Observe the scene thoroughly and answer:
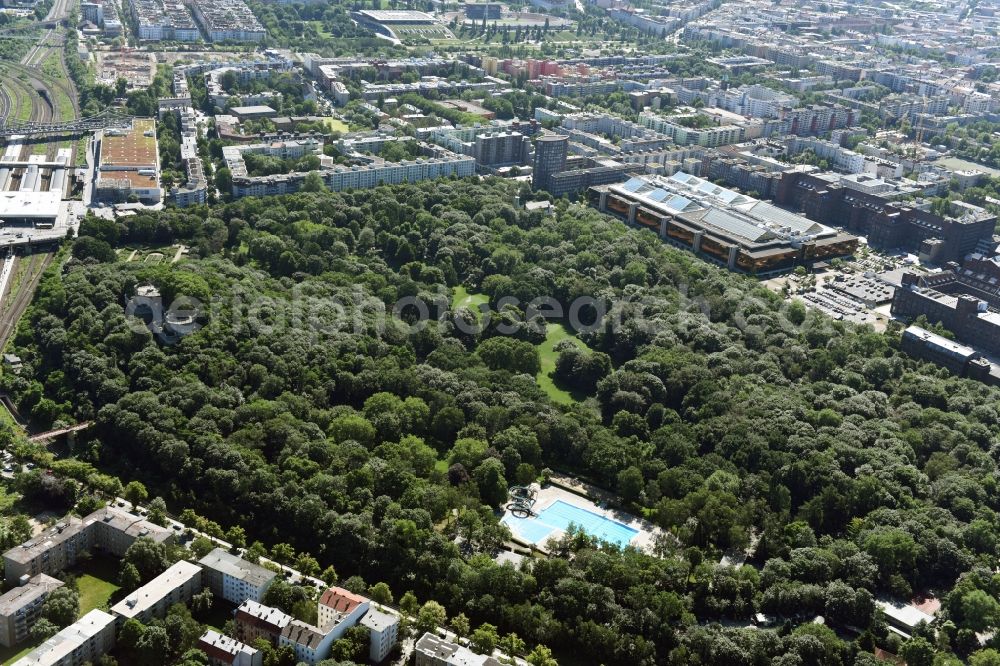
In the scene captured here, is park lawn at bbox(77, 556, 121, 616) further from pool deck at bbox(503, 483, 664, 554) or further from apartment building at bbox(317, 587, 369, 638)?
pool deck at bbox(503, 483, 664, 554)

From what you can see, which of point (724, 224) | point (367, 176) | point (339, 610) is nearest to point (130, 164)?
point (367, 176)

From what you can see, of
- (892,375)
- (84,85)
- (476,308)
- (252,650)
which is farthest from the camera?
(84,85)

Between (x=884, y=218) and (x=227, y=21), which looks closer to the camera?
(x=884, y=218)

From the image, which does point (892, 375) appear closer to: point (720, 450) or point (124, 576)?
point (720, 450)

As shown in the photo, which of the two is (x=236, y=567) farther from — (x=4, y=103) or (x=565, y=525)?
(x=4, y=103)

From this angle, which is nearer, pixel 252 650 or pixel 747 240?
pixel 252 650

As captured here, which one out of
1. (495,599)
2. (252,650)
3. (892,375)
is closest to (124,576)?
(252,650)

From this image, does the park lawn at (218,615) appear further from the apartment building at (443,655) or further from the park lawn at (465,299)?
the park lawn at (465,299)

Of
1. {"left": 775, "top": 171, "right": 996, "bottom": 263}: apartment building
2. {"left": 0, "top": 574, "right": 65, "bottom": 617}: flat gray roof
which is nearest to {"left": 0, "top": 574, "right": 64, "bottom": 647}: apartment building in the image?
{"left": 0, "top": 574, "right": 65, "bottom": 617}: flat gray roof
